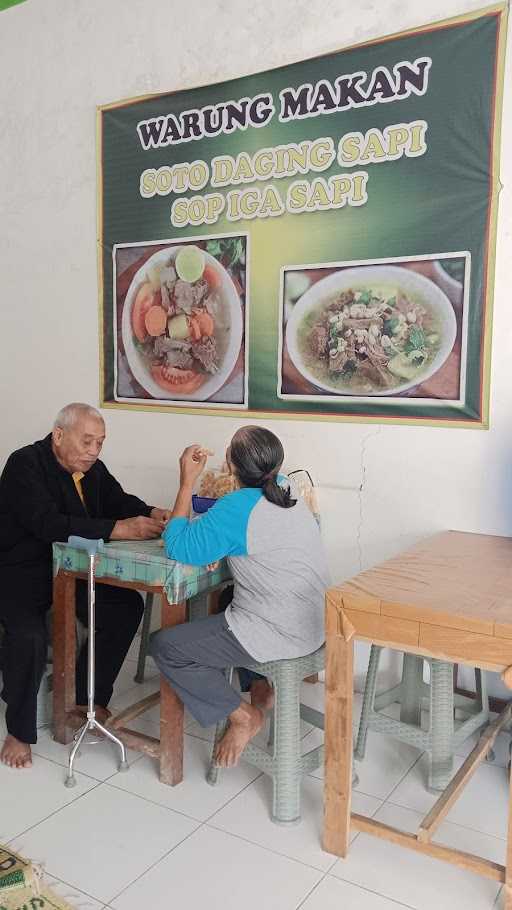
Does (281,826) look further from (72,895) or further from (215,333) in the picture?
(215,333)

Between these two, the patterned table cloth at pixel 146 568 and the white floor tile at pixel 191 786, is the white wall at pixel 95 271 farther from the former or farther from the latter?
the white floor tile at pixel 191 786

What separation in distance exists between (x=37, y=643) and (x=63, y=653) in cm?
12

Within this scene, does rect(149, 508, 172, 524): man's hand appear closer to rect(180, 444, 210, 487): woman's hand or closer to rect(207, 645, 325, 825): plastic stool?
rect(180, 444, 210, 487): woman's hand

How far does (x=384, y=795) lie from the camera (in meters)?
2.49

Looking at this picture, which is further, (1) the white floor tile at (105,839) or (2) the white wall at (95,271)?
(2) the white wall at (95,271)

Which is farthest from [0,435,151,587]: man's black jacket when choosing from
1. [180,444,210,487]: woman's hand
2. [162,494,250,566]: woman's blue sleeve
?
[162,494,250,566]: woman's blue sleeve

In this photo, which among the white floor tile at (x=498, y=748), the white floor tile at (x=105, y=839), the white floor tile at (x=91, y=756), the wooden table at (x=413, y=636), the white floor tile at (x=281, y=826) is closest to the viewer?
the wooden table at (x=413, y=636)

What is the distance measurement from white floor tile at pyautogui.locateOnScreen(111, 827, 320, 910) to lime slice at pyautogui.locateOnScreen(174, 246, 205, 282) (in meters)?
2.39

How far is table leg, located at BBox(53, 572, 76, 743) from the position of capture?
9.07 feet

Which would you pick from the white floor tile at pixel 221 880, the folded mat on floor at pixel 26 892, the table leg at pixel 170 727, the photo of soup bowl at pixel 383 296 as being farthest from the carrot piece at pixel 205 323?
the folded mat on floor at pixel 26 892

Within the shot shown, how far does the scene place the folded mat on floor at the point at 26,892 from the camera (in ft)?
6.30

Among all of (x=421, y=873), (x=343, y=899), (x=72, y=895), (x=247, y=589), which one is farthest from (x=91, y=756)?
(x=421, y=873)

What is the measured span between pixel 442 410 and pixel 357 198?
3.06 ft

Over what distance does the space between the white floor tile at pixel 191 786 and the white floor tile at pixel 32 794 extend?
154mm
